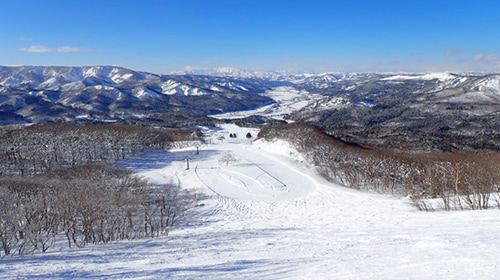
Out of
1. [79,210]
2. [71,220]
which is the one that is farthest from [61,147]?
[71,220]

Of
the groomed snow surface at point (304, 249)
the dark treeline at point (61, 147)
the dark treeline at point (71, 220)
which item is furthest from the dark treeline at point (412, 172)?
the dark treeline at point (61, 147)

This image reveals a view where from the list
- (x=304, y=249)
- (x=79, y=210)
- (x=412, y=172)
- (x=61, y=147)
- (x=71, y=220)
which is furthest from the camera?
(x=61, y=147)

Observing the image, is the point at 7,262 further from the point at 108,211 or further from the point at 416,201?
the point at 416,201

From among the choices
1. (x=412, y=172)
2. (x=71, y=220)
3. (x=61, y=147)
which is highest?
(x=412, y=172)

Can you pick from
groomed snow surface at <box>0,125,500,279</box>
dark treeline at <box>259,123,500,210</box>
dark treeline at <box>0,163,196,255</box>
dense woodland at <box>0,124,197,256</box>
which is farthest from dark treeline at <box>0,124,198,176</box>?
groomed snow surface at <box>0,125,500,279</box>

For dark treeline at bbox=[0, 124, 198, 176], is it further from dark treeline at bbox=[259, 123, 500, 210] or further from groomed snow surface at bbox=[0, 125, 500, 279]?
groomed snow surface at bbox=[0, 125, 500, 279]

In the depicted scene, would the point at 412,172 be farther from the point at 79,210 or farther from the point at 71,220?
the point at 71,220
